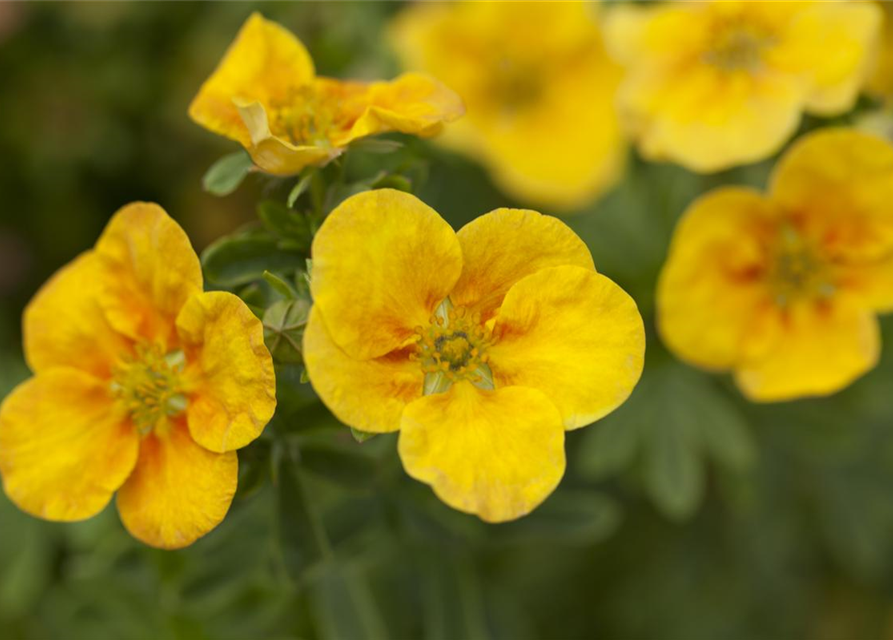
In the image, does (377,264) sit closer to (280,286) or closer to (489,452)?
(280,286)

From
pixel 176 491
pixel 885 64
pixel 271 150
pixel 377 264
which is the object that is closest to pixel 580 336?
pixel 377 264

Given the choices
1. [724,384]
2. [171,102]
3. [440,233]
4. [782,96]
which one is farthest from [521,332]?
[171,102]

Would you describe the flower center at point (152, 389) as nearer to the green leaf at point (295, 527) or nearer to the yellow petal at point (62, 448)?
the yellow petal at point (62, 448)

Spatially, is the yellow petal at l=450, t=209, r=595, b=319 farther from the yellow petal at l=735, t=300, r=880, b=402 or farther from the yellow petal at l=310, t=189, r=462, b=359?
the yellow petal at l=735, t=300, r=880, b=402

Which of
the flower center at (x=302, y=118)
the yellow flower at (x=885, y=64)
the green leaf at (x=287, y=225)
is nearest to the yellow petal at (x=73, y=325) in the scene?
the green leaf at (x=287, y=225)

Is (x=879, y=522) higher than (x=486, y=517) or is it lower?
lower

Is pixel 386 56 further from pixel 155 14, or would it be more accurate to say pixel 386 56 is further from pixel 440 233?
pixel 440 233
